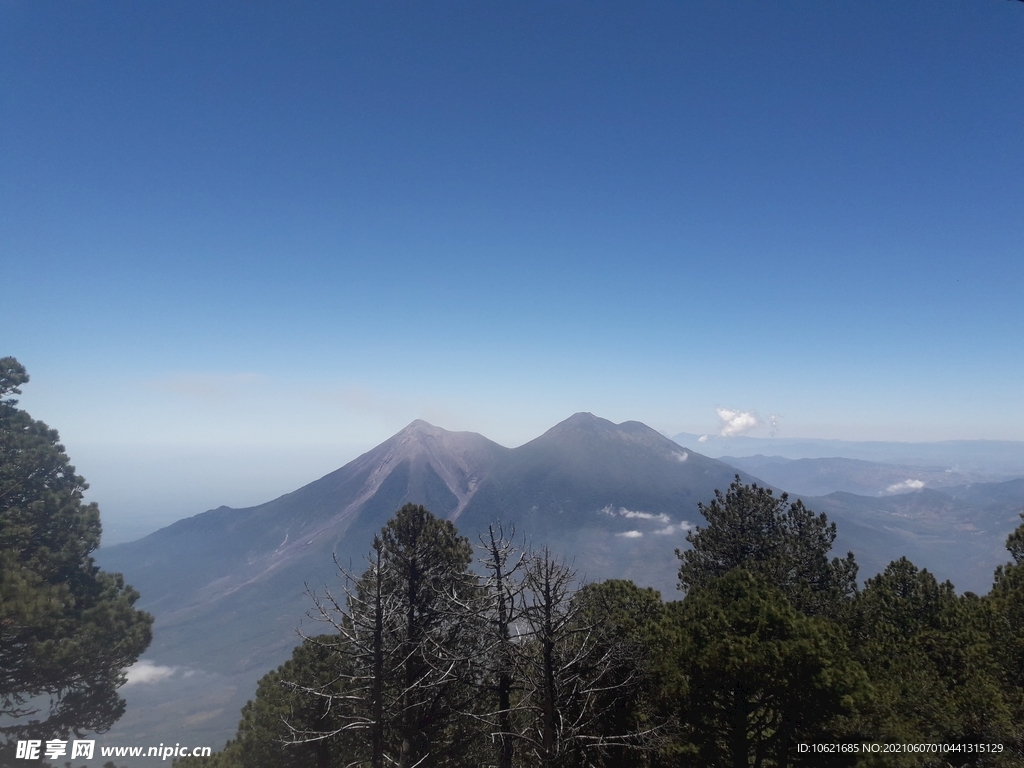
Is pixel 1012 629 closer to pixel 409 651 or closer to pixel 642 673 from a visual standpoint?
pixel 642 673

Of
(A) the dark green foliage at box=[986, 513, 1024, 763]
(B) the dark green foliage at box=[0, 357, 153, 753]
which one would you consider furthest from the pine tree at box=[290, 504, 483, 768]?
(A) the dark green foliage at box=[986, 513, 1024, 763]

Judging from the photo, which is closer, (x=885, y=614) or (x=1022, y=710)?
(x=1022, y=710)

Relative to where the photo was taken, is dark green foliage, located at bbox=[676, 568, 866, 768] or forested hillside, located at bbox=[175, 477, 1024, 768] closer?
forested hillside, located at bbox=[175, 477, 1024, 768]

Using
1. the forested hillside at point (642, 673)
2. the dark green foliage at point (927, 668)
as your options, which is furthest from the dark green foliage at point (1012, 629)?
the dark green foliage at point (927, 668)

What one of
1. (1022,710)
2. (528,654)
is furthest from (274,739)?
(1022,710)

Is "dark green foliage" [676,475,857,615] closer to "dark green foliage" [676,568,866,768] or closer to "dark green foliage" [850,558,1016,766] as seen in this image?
"dark green foliage" [850,558,1016,766]

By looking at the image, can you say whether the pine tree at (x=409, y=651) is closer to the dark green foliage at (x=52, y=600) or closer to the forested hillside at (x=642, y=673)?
the forested hillside at (x=642, y=673)

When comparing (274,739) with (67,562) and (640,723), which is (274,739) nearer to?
(640,723)

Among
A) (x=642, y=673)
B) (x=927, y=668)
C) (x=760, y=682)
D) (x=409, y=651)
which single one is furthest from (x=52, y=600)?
(x=927, y=668)
